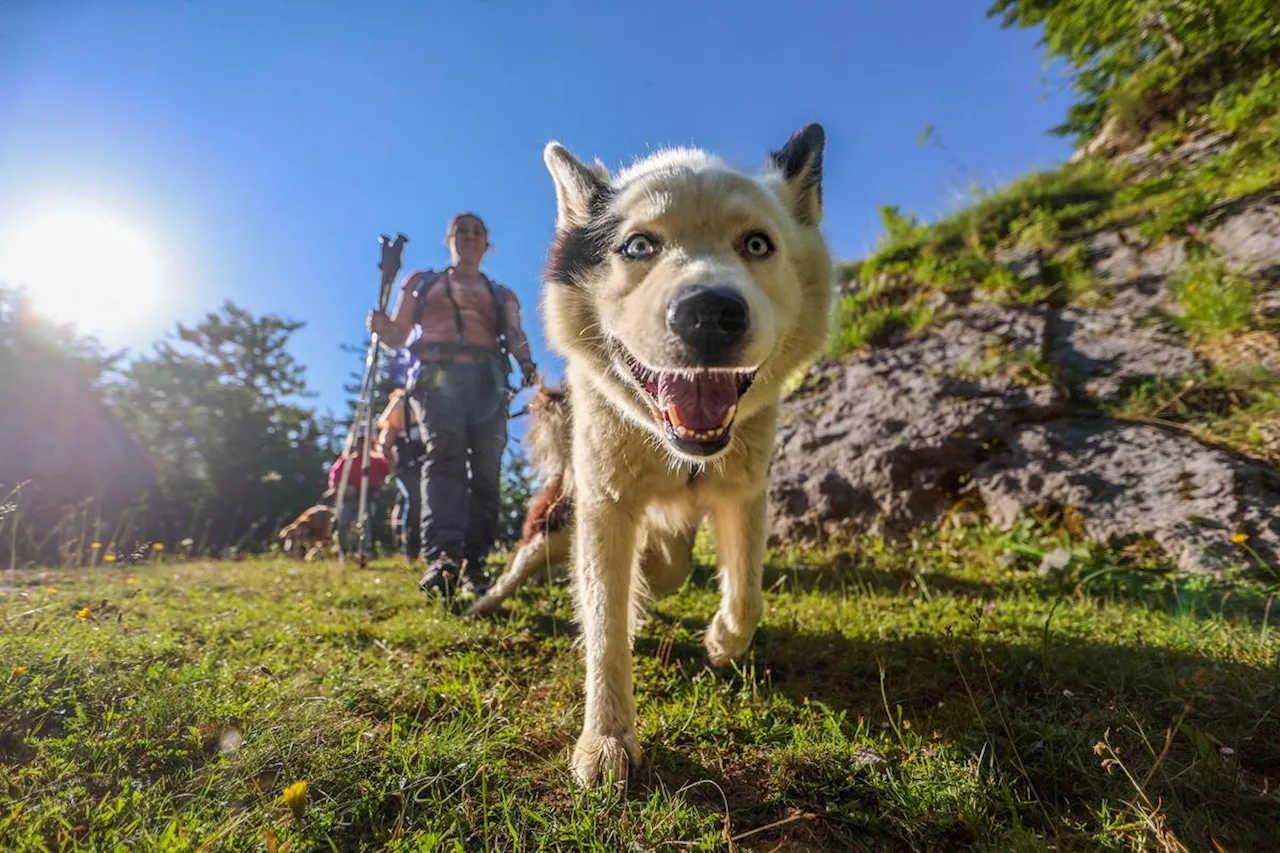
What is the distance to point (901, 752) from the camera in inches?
79.5

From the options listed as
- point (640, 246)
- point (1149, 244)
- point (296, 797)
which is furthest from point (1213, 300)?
point (296, 797)

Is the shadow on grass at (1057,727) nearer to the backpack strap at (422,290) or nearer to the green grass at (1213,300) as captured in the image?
the backpack strap at (422,290)

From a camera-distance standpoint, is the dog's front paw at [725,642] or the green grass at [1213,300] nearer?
the dog's front paw at [725,642]

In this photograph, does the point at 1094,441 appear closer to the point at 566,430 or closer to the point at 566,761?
the point at 566,430

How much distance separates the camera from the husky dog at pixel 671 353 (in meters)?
1.99

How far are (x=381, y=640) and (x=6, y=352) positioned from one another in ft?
82.6

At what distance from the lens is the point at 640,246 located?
228cm

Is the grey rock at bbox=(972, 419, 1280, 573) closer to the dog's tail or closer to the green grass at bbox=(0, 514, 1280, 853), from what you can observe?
the green grass at bbox=(0, 514, 1280, 853)

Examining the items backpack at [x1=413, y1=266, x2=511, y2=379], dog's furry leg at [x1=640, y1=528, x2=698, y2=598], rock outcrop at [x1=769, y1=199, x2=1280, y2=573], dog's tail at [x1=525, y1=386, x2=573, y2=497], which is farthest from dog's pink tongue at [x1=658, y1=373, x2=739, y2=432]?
rock outcrop at [x1=769, y1=199, x2=1280, y2=573]

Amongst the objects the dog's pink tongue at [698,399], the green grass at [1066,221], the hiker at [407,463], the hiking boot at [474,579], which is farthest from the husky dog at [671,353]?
the hiker at [407,463]

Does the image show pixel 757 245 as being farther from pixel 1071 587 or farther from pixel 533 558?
pixel 1071 587

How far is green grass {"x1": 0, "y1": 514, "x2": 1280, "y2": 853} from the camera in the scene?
5.18 ft

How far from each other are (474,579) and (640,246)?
312 cm

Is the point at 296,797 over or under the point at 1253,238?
under
